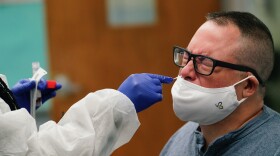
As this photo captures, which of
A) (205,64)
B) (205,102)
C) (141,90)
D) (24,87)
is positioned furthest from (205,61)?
(24,87)

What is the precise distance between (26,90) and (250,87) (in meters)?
0.77

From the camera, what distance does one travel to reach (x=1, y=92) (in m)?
1.57

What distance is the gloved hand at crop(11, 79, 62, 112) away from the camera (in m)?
Answer: 1.90

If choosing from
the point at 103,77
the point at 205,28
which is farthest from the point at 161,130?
the point at 205,28

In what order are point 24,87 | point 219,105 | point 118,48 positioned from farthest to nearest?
point 118,48, point 24,87, point 219,105

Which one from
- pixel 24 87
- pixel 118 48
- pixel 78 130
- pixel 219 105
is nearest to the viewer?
pixel 78 130

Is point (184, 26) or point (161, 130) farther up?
point (184, 26)

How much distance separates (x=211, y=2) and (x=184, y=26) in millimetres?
226

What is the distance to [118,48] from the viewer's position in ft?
11.2

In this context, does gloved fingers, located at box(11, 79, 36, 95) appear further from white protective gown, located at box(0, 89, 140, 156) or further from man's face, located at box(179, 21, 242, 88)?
man's face, located at box(179, 21, 242, 88)

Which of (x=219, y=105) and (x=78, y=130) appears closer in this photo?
(x=78, y=130)

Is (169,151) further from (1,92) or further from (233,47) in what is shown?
(1,92)

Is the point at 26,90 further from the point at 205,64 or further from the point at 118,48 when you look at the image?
the point at 118,48

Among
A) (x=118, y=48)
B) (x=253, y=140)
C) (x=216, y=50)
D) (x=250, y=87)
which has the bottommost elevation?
(x=118, y=48)
